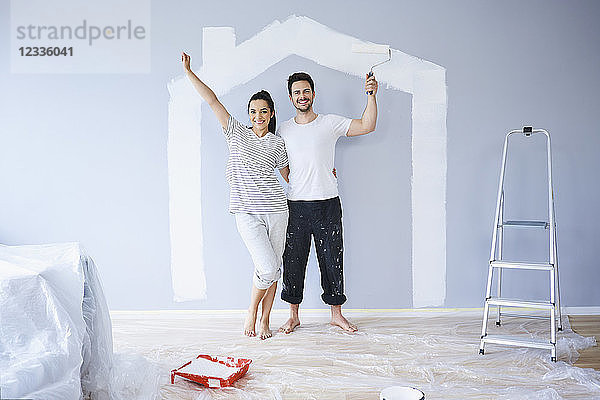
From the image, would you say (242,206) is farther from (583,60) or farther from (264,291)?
(583,60)

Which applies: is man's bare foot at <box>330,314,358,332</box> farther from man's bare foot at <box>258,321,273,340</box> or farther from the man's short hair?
the man's short hair

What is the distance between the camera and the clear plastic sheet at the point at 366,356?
99.3 inches

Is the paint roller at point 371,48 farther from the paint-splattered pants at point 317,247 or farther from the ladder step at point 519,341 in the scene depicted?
the ladder step at point 519,341

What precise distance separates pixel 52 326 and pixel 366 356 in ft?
5.20

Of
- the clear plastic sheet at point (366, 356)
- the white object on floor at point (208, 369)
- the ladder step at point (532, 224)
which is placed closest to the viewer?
the clear plastic sheet at point (366, 356)

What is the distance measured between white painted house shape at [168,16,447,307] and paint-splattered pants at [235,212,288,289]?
0.57 meters

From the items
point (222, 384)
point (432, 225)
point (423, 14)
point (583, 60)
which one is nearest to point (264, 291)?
point (222, 384)

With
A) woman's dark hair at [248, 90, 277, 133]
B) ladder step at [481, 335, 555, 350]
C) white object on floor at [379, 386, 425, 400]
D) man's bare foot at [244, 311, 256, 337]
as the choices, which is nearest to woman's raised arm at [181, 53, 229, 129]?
woman's dark hair at [248, 90, 277, 133]

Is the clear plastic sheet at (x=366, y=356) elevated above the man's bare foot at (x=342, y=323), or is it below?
below

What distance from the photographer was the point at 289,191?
139 inches

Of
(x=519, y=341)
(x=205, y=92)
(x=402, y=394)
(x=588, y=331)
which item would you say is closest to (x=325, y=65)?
(x=205, y=92)

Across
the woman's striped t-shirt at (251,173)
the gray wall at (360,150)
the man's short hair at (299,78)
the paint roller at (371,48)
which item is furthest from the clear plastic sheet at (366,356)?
the paint roller at (371,48)

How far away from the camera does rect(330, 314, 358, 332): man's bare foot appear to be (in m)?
3.44

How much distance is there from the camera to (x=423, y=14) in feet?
12.1
